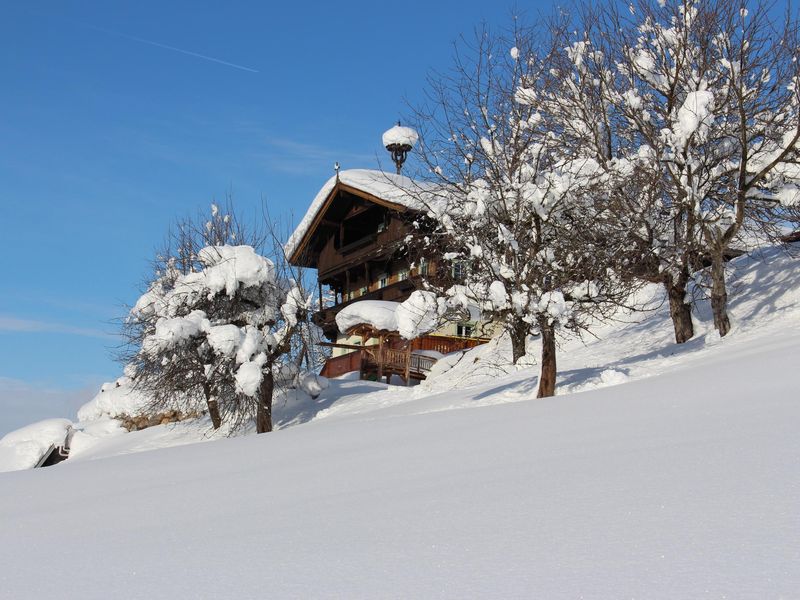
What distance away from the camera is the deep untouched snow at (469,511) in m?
2.91

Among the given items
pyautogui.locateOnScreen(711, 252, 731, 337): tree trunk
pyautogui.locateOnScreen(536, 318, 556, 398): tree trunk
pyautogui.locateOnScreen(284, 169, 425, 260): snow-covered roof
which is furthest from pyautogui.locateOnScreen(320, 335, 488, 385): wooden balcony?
pyautogui.locateOnScreen(536, 318, 556, 398): tree trunk

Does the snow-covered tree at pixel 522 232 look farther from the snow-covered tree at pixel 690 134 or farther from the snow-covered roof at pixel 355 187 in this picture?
the snow-covered roof at pixel 355 187

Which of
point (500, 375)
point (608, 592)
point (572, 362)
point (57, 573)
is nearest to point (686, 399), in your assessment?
point (608, 592)

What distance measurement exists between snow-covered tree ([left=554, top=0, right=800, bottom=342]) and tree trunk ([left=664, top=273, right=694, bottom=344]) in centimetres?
3

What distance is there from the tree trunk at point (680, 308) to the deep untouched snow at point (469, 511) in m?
7.72

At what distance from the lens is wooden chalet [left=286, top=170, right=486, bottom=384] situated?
26766 millimetres

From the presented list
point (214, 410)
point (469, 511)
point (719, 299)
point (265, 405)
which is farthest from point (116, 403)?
point (469, 511)

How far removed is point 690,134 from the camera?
1424cm

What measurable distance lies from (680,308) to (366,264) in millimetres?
17820

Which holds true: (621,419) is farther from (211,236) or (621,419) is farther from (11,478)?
(211,236)

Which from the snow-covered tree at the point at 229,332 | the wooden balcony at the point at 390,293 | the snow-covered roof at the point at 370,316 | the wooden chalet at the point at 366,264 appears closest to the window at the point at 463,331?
the wooden chalet at the point at 366,264

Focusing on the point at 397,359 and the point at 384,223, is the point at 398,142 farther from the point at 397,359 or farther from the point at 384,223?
the point at 397,359

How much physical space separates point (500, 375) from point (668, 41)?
846 centimetres

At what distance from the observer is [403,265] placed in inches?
1282
